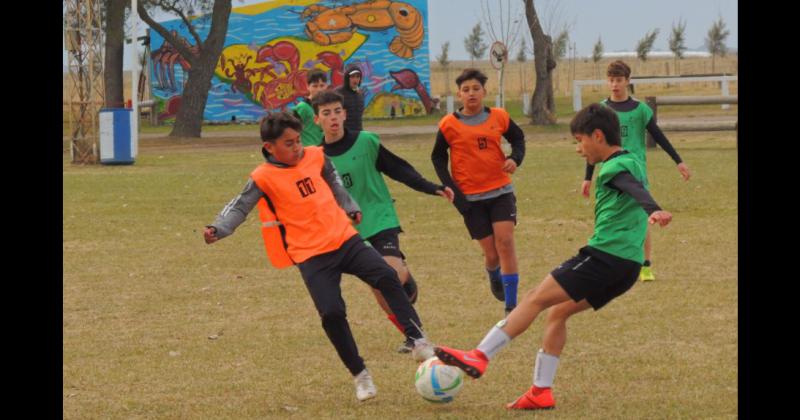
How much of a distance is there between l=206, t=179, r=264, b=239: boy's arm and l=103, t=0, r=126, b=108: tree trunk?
38.5 metres

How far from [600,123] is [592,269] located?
31.0 inches

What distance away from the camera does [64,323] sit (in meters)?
9.91

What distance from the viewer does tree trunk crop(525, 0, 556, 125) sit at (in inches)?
1719

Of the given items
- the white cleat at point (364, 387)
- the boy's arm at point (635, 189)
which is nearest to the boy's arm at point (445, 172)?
the white cleat at point (364, 387)

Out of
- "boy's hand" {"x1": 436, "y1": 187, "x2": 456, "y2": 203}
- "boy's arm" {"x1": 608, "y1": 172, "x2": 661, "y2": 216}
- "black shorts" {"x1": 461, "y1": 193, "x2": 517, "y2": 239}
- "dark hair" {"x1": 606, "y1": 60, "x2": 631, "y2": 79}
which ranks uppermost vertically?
"dark hair" {"x1": 606, "y1": 60, "x2": 631, "y2": 79}

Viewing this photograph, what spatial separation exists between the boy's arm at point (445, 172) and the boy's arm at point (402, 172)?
97 cm

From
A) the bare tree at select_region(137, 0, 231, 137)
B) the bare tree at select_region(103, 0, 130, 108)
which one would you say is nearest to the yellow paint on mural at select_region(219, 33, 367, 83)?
the bare tree at select_region(103, 0, 130, 108)

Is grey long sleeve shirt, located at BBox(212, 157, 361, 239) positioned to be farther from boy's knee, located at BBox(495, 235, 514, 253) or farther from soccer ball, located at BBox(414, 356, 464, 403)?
boy's knee, located at BBox(495, 235, 514, 253)

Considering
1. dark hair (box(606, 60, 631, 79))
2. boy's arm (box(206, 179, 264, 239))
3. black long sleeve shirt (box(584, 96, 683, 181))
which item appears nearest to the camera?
boy's arm (box(206, 179, 264, 239))
